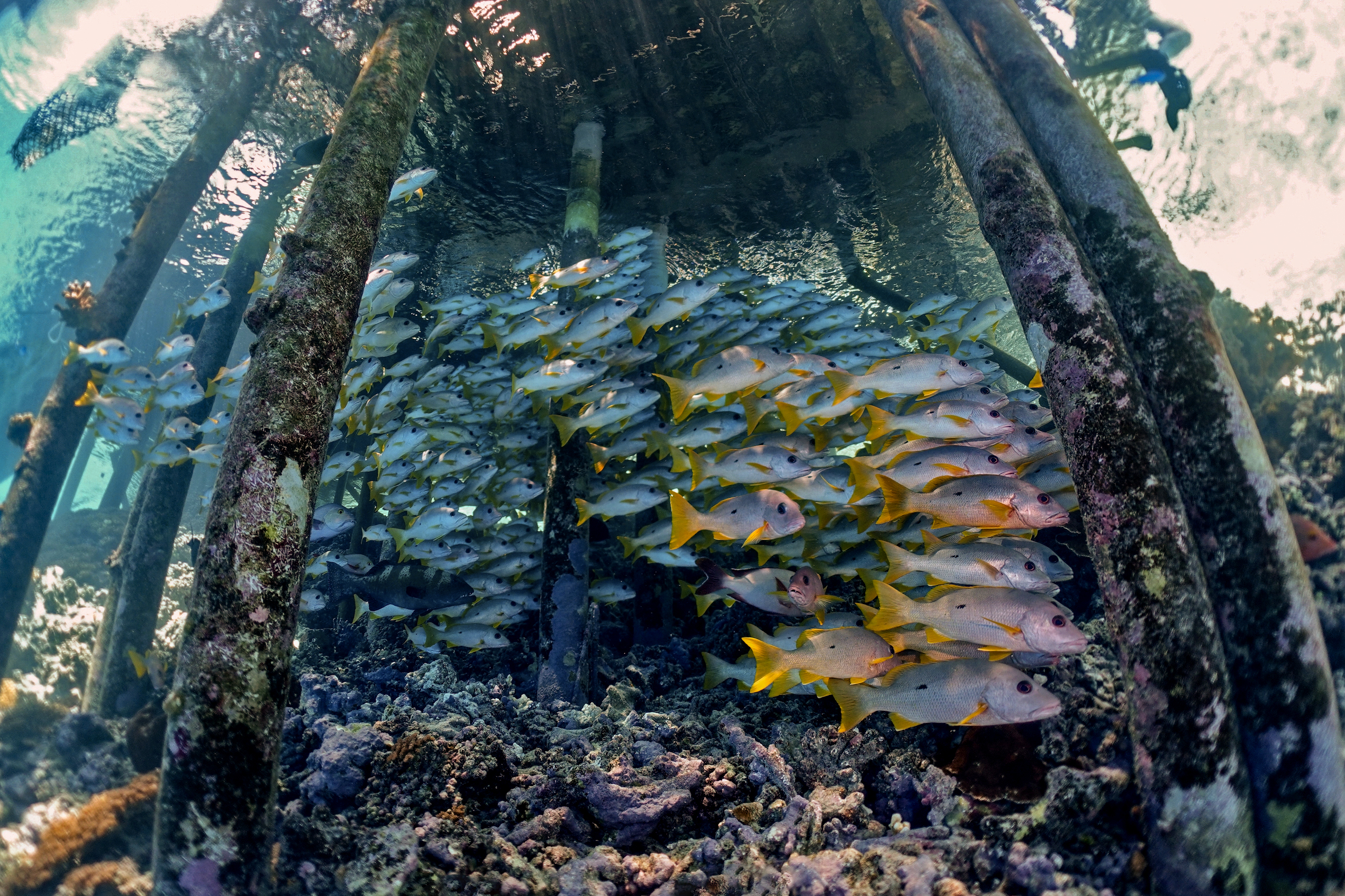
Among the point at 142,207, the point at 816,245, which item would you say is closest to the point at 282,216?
the point at 142,207

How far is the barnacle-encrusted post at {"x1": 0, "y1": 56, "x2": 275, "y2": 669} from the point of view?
6.76 meters

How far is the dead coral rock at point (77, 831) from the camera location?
3146 millimetres

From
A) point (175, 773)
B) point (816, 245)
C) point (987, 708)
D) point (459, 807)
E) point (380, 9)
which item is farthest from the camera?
point (816, 245)

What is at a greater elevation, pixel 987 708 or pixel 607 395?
pixel 607 395

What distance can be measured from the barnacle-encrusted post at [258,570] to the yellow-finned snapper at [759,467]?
2.58 m

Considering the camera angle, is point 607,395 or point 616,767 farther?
point 607,395

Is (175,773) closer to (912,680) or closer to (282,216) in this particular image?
(912,680)

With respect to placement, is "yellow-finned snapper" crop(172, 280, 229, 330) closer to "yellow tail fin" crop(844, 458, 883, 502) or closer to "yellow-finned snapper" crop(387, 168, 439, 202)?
"yellow-finned snapper" crop(387, 168, 439, 202)

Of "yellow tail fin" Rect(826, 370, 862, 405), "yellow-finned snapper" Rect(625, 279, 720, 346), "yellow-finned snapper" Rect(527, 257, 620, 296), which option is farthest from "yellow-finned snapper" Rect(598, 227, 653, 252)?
"yellow tail fin" Rect(826, 370, 862, 405)

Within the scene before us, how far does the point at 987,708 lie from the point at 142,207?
39.5 feet

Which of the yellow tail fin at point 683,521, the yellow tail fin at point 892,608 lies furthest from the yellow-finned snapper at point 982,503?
the yellow tail fin at point 683,521

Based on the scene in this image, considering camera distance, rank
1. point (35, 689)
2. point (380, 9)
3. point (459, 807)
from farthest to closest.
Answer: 1. point (35, 689)
2. point (380, 9)
3. point (459, 807)

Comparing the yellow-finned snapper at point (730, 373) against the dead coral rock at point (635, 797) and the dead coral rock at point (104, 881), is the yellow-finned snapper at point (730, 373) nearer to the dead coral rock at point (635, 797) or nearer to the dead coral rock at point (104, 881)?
the dead coral rock at point (635, 797)

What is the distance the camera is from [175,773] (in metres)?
2.05
